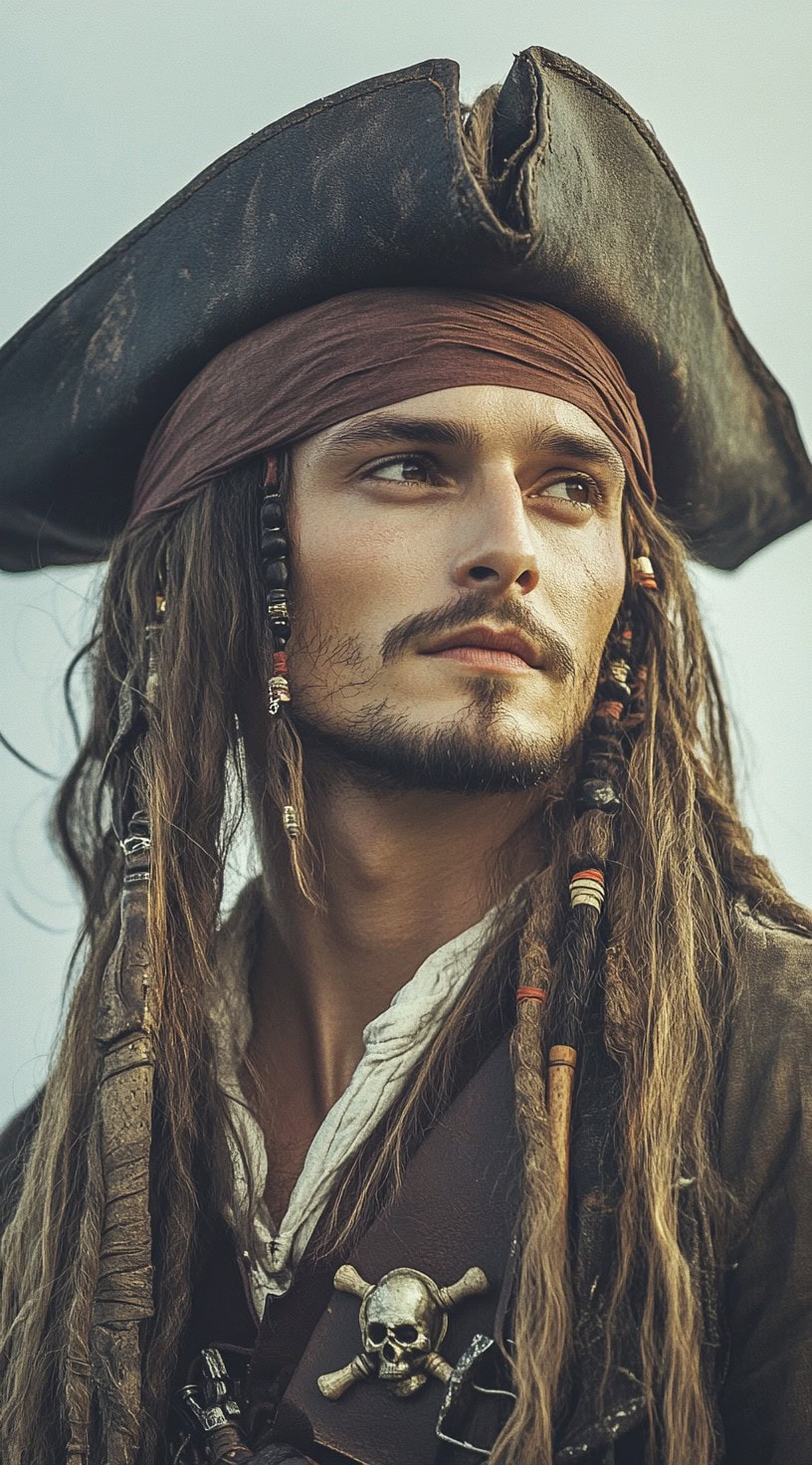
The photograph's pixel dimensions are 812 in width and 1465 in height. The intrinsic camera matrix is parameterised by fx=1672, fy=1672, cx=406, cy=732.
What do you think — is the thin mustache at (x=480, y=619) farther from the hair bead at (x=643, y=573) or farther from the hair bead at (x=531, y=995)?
the hair bead at (x=531, y=995)

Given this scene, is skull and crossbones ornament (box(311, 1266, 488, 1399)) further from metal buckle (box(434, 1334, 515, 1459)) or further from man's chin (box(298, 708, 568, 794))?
man's chin (box(298, 708, 568, 794))

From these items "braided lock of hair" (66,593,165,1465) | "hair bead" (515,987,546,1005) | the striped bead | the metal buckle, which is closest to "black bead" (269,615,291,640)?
"braided lock of hair" (66,593,165,1465)

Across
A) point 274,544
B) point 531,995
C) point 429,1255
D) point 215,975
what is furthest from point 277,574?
point 429,1255

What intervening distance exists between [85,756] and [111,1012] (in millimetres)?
666

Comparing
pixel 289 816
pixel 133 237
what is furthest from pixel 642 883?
pixel 133 237

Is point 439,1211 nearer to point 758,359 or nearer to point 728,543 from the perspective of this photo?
point 728,543

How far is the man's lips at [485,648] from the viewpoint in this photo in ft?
9.01

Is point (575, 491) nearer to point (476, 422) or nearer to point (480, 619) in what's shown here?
point (476, 422)

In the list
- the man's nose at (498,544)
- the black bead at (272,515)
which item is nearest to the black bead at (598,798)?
the man's nose at (498,544)

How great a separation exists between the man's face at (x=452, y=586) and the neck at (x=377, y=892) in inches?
4.7

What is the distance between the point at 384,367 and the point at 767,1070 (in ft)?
4.33

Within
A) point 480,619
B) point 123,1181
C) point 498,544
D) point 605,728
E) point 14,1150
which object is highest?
point 498,544

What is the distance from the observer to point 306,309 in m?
2.96

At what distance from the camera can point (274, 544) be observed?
293 centimetres
